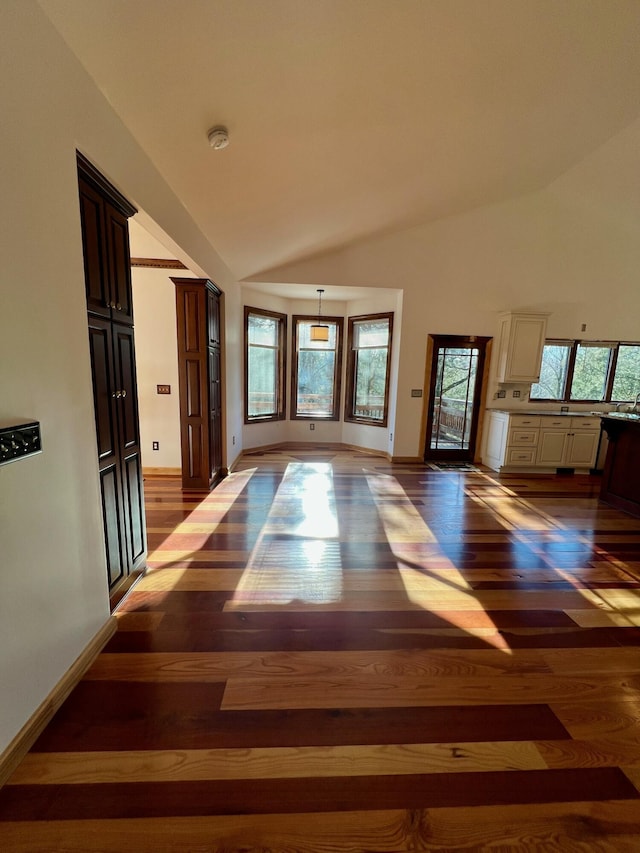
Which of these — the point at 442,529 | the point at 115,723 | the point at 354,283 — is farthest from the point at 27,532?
the point at 354,283

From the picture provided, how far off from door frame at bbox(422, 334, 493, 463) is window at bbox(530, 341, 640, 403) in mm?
847

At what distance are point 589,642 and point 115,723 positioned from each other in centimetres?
240

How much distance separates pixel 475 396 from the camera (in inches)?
225

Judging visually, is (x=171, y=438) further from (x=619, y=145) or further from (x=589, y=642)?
(x=619, y=145)

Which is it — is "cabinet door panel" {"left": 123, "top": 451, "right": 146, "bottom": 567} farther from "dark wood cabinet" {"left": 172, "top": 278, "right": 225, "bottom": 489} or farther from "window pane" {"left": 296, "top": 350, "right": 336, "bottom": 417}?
"window pane" {"left": 296, "top": 350, "right": 336, "bottom": 417}

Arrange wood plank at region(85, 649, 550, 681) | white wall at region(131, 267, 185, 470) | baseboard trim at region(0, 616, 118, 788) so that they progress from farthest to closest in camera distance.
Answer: white wall at region(131, 267, 185, 470), wood plank at region(85, 649, 550, 681), baseboard trim at region(0, 616, 118, 788)

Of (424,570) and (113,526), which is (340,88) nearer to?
(113,526)

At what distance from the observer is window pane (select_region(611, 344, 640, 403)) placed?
566 cm

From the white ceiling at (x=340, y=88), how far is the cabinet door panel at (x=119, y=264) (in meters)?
0.47

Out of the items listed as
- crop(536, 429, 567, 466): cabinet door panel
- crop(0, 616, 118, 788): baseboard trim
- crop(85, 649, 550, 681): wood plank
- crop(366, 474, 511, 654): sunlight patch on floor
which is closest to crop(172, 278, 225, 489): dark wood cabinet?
crop(366, 474, 511, 654): sunlight patch on floor

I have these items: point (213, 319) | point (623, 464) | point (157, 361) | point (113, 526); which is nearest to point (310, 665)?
point (113, 526)

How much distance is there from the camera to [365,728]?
1.44 meters

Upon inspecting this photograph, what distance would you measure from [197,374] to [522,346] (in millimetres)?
4670

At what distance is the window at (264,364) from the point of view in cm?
582
